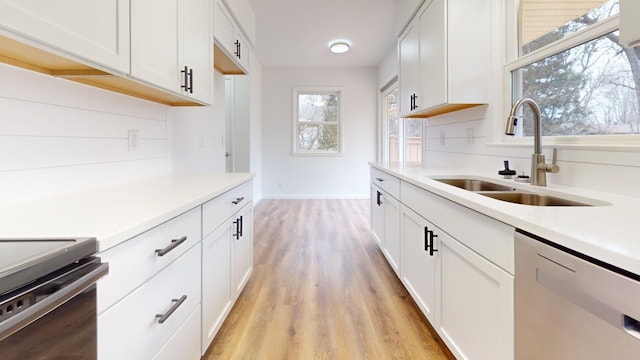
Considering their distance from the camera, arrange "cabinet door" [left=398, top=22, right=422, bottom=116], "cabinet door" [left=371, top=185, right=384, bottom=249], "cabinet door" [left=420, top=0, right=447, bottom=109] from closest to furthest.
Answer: "cabinet door" [left=420, top=0, right=447, bottom=109] → "cabinet door" [left=398, top=22, right=422, bottom=116] → "cabinet door" [left=371, top=185, right=384, bottom=249]

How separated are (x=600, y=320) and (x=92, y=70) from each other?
64.8 inches

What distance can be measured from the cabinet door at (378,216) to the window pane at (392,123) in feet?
8.44

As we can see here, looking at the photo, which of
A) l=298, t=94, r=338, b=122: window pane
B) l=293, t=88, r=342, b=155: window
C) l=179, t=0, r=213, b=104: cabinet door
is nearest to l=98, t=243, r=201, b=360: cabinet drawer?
l=179, t=0, r=213, b=104: cabinet door

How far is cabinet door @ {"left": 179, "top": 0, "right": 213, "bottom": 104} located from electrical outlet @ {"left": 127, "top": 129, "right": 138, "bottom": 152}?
37 centimetres

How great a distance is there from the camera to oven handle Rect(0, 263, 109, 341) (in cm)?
46

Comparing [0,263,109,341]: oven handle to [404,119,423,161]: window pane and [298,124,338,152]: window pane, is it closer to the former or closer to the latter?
[404,119,423,161]: window pane

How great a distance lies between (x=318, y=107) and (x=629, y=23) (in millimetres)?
5739

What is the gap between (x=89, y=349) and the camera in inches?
26.3

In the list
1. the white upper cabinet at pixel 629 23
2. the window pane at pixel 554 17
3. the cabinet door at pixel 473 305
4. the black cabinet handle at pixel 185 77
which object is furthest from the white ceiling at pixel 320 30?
the cabinet door at pixel 473 305

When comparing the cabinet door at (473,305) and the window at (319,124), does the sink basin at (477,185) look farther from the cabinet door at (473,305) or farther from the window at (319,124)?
the window at (319,124)

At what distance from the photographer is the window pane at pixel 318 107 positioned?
6.41 meters

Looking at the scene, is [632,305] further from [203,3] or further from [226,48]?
[226,48]

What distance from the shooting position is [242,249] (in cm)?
209

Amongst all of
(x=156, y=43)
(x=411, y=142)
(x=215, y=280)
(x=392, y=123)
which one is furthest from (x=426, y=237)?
(x=392, y=123)
